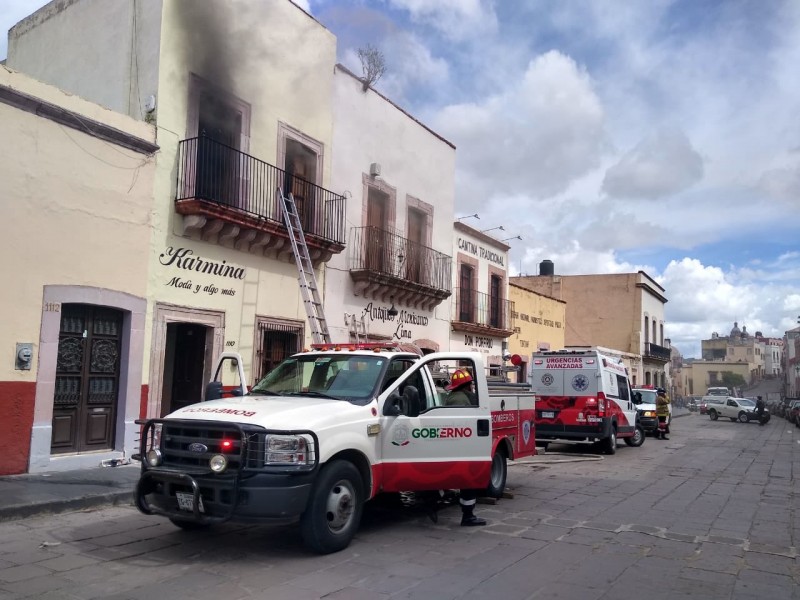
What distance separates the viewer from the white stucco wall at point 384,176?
1638 centimetres

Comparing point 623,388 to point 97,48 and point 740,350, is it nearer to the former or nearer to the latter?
point 97,48

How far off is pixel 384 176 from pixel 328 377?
11.6 metres

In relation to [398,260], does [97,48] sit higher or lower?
higher

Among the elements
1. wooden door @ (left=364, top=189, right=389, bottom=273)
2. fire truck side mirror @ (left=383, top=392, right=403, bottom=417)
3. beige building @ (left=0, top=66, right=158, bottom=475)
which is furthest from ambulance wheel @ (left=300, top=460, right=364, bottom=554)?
wooden door @ (left=364, top=189, right=389, bottom=273)

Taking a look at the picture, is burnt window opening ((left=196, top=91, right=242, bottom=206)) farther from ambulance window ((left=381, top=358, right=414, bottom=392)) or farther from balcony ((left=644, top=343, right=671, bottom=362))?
balcony ((left=644, top=343, right=671, bottom=362))

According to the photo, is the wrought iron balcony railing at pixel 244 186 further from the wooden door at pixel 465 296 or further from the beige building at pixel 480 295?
the wooden door at pixel 465 296

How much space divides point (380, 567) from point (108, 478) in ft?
17.4

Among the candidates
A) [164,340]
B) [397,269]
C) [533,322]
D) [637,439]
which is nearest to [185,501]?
[164,340]

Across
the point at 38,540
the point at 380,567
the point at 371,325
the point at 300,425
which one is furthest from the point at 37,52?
the point at 380,567

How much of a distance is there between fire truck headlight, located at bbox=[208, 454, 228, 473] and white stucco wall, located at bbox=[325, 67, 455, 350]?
10027 mm

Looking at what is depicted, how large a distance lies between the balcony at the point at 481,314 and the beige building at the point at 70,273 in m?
12.2

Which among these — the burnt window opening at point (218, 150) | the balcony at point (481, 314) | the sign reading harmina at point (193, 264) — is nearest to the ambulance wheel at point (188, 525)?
the sign reading harmina at point (193, 264)

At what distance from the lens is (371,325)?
17.4m

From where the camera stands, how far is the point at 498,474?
31.1 feet
